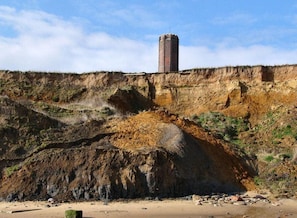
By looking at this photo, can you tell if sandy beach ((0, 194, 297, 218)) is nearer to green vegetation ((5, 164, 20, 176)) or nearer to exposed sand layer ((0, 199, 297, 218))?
exposed sand layer ((0, 199, 297, 218))

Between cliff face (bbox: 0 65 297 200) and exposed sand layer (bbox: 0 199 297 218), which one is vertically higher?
cliff face (bbox: 0 65 297 200)

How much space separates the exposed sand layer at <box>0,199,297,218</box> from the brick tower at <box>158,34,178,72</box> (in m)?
29.2

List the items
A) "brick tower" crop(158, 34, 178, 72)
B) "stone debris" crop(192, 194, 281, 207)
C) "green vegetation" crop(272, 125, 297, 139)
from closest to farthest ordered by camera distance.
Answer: "stone debris" crop(192, 194, 281, 207)
"green vegetation" crop(272, 125, 297, 139)
"brick tower" crop(158, 34, 178, 72)

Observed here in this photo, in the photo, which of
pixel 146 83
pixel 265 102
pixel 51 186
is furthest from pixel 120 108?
pixel 51 186

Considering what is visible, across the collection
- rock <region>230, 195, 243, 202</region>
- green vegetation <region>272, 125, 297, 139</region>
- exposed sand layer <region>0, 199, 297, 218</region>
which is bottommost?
exposed sand layer <region>0, 199, 297, 218</region>

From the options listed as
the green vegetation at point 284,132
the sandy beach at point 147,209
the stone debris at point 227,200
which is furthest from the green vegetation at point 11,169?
the green vegetation at point 284,132

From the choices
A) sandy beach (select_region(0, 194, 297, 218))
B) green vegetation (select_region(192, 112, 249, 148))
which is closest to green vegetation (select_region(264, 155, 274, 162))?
green vegetation (select_region(192, 112, 249, 148))

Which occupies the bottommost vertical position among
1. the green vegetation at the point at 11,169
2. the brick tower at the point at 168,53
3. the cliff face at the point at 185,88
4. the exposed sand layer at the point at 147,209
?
the exposed sand layer at the point at 147,209

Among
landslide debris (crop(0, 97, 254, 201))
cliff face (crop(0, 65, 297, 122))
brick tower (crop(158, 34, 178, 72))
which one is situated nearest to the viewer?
landslide debris (crop(0, 97, 254, 201))

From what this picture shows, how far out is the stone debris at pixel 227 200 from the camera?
19.1 meters

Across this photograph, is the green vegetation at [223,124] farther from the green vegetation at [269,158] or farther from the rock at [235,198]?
the rock at [235,198]

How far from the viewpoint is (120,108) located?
1497 inches

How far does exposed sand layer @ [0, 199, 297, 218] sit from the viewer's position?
642 inches

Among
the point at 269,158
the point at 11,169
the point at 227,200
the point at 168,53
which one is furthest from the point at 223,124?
the point at 11,169
